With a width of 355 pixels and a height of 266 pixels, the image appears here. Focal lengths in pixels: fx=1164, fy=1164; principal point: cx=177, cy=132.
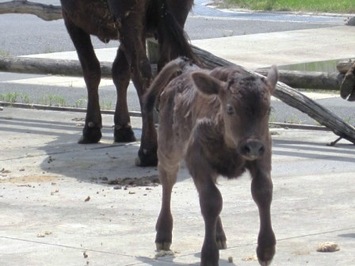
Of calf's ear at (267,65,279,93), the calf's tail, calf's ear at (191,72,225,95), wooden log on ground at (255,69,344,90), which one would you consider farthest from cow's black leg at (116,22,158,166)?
calf's ear at (191,72,225,95)

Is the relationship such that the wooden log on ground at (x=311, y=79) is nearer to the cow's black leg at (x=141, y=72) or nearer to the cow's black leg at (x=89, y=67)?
the cow's black leg at (x=89, y=67)

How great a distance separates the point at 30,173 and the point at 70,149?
1238 millimetres

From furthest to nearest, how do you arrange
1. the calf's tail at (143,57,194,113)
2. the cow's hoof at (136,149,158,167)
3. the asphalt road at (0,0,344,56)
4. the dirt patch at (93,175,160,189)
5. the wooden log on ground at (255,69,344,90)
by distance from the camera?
the asphalt road at (0,0,344,56) < the wooden log on ground at (255,69,344,90) < the cow's hoof at (136,149,158,167) < the dirt patch at (93,175,160,189) < the calf's tail at (143,57,194,113)

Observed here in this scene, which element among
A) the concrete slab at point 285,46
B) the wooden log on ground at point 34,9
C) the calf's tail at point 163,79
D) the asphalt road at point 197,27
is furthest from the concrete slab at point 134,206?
the asphalt road at point 197,27

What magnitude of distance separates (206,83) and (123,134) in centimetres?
501

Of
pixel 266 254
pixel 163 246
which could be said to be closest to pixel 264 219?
pixel 266 254

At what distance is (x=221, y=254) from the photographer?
6.81 metres

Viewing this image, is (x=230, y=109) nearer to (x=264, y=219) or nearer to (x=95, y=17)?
(x=264, y=219)

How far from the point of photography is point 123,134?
11.1 m

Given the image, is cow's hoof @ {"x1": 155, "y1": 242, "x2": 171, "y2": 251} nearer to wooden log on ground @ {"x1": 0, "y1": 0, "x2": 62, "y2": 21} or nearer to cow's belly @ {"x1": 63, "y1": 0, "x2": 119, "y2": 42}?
cow's belly @ {"x1": 63, "y1": 0, "x2": 119, "y2": 42}

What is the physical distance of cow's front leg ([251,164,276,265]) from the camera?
241 inches

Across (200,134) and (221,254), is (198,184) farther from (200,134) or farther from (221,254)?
(221,254)

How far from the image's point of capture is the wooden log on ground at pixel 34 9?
1347 centimetres

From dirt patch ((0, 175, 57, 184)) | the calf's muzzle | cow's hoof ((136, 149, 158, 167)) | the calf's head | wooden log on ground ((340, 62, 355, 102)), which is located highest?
the calf's head
